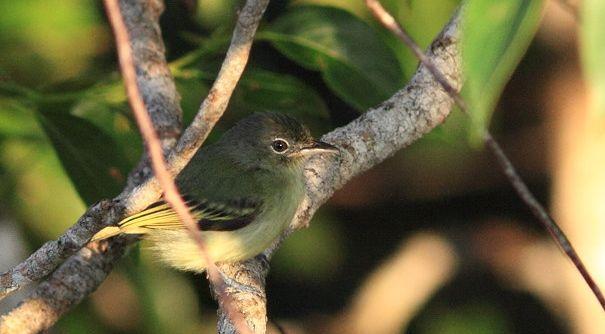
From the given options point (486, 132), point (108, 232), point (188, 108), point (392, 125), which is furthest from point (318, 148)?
point (486, 132)

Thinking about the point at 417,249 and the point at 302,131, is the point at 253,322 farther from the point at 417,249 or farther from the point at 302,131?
the point at 417,249

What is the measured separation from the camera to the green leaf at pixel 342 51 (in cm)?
390

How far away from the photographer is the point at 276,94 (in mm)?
4289

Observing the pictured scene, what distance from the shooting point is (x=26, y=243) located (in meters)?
4.65

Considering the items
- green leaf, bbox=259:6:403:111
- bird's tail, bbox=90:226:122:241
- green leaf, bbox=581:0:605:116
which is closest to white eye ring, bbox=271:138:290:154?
green leaf, bbox=259:6:403:111

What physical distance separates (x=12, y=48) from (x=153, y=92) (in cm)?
89

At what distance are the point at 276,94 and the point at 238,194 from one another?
477 millimetres

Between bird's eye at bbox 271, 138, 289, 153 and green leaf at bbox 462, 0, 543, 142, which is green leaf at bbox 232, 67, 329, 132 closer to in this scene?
bird's eye at bbox 271, 138, 289, 153

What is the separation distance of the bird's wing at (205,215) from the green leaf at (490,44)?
2.31 meters

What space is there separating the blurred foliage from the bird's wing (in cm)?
21

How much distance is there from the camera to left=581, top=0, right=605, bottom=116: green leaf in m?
1.31

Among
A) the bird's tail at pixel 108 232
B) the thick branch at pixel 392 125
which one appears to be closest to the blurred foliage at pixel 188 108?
the thick branch at pixel 392 125

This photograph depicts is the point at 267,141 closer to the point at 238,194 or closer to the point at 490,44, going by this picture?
the point at 238,194

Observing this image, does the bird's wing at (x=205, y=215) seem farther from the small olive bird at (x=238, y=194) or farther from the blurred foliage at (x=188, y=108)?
the blurred foliage at (x=188, y=108)
